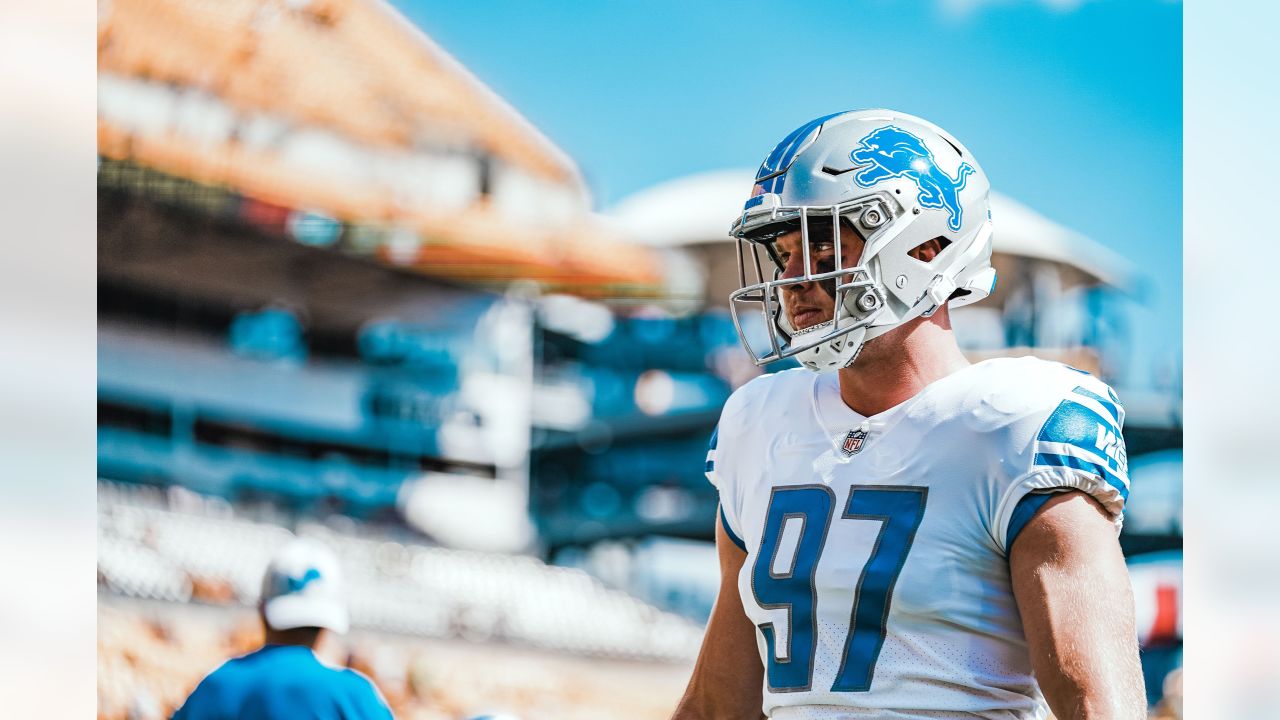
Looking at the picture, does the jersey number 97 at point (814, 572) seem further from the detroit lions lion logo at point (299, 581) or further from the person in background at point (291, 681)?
the detroit lions lion logo at point (299, 581)

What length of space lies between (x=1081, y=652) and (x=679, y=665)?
3.15 meters

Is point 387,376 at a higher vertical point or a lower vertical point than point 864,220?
lower

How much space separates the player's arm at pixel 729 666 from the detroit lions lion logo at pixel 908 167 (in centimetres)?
37

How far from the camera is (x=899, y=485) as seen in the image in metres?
1.04

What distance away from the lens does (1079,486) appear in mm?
958

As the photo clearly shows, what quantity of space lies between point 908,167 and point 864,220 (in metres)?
0.06

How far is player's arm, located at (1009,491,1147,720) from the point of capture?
35.9 inches

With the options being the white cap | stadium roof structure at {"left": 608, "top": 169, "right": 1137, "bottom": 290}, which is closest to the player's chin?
the white cap

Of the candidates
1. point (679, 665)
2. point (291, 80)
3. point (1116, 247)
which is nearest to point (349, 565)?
point (679, 665)

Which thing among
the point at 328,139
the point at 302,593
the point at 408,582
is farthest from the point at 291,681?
the point at 328,139

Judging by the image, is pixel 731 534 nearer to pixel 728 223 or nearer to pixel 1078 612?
pixel 1078 612

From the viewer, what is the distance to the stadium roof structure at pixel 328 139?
4.00 meters

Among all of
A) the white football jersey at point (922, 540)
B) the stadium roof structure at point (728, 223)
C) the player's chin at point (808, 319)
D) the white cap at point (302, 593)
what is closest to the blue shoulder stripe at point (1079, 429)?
the white football jersey at point (922, 540)
